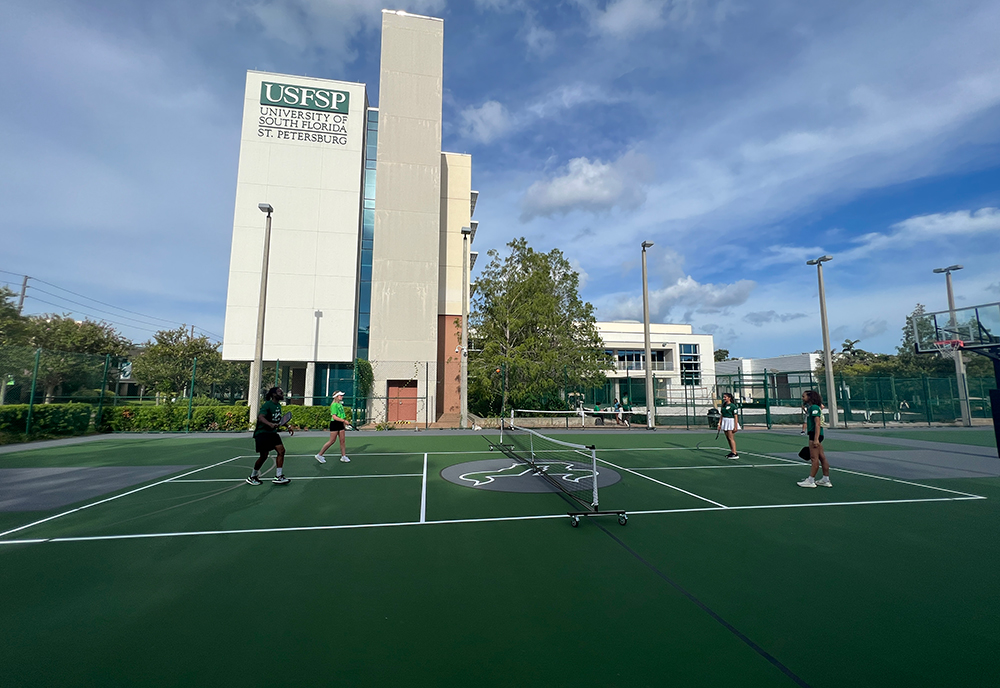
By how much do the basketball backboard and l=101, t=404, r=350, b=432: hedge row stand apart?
27824 mm

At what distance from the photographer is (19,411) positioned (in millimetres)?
15750

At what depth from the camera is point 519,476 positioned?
10250mm

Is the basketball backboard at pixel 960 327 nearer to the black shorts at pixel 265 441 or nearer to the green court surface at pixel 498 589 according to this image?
the green court surface at pixel 498 589

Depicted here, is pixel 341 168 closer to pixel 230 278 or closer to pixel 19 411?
pixel 230 278

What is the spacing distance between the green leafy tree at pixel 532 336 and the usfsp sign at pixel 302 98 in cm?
1730

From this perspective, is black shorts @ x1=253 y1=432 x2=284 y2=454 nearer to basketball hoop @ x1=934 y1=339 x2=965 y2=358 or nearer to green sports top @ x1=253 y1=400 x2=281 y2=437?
green sports top @ x1=253 y1=400 x2=281 y2=437

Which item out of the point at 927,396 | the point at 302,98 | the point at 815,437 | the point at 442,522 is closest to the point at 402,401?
the point at 302,98

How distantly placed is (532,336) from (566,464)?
605 inches

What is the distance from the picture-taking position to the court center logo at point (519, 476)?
906 cm

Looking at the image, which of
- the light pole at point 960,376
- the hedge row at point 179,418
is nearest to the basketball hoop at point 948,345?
the light pole at point 960,376

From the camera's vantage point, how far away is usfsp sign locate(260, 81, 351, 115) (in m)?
31.8

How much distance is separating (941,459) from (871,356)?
62.5 meters

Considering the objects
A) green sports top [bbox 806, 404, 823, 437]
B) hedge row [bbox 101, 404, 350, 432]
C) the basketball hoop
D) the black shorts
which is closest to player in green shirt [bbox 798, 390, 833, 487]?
green sports top [bbox 806, 404, 823, 437]

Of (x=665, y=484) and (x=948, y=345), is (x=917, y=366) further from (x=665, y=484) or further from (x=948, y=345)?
(x=665, y=484)
